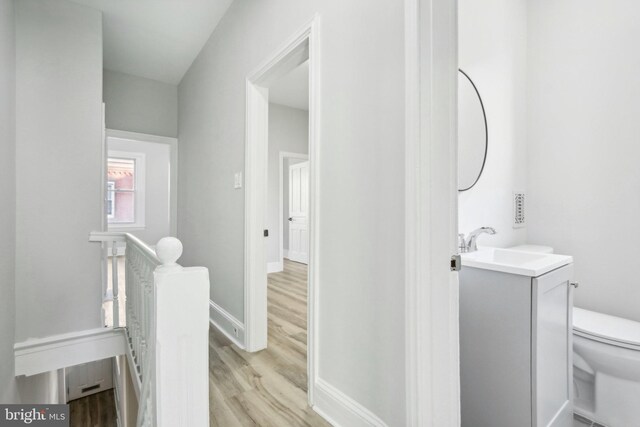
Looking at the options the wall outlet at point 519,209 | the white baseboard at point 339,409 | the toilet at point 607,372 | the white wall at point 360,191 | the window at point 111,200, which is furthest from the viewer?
the window at point 111,200

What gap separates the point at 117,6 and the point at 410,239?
9.97ft

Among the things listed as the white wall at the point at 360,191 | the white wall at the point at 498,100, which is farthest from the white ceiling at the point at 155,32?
the white wall at the point at 498,100

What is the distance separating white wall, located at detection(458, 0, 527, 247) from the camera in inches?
74.3

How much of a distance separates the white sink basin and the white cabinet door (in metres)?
0.04

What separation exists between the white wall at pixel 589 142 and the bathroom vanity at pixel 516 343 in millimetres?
990

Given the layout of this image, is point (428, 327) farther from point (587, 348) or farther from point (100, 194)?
point (100, 194)

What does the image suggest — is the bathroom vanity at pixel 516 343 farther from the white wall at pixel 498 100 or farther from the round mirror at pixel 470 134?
the round mirror at pixel 470 134

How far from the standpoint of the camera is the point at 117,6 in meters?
2.53

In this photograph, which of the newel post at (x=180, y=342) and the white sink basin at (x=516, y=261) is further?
the white sink basin at (x=516, y=261)

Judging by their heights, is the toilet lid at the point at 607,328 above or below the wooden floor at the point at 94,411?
above

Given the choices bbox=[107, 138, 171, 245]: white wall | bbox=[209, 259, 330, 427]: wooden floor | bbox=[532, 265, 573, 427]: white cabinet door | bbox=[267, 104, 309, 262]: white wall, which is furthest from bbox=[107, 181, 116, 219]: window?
bbox=[532, 265, 573, 427]: white cabinet door

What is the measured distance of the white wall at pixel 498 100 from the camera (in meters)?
1.89

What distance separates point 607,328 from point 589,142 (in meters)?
1.28

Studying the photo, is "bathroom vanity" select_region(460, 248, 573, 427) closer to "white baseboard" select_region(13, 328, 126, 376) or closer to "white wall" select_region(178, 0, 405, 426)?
"white wall" select_region(178, 0, 405, 426)
